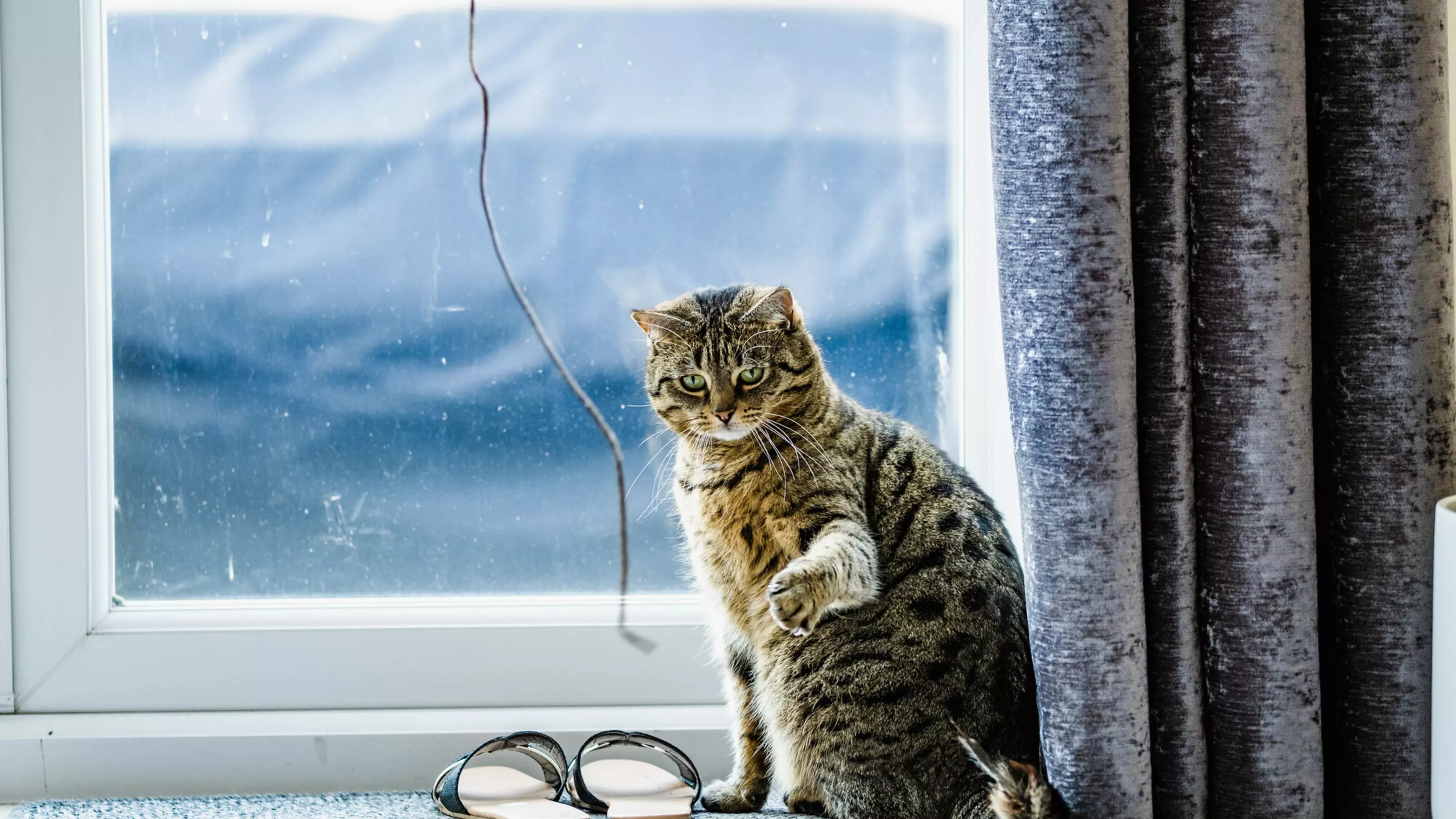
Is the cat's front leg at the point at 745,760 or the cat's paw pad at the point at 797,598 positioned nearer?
the cat's paw pad at the point at 797,598

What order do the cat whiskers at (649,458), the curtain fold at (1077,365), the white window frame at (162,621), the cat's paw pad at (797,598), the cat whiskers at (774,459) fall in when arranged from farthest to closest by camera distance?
the cat whiskers at (649,458)
the white window frame at (162,621)
the cat whiskers at (774,459)
the cat's paw pad at (797,598)
the curtain fold at (1077,365)

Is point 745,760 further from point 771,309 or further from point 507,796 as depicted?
point 771,309

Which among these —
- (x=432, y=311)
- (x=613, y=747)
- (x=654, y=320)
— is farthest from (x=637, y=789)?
(x=432, y=311)

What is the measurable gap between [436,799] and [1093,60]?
841mm

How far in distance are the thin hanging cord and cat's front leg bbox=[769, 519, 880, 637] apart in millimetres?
311

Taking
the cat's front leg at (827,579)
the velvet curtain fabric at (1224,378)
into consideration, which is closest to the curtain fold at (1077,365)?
the velvet curtain fabric at (1224,378)

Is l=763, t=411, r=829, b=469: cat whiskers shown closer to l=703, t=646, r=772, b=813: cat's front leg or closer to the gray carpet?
l=703, t=646, r=772, b=813: cat's front leg

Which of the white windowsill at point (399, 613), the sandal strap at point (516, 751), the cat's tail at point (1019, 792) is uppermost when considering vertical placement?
the white windowsill at point (399, 613)

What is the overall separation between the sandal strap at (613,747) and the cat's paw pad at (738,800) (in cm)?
2

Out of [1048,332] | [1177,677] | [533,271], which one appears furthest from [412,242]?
[1177,677]

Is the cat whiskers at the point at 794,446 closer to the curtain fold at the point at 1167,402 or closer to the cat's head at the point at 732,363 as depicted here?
the cat's head at the point at 732,363

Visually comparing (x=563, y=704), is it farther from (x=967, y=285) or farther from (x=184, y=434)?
(x=967, y=285)

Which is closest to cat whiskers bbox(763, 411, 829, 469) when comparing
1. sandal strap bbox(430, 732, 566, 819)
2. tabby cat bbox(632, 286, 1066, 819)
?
tabby cat bbox(632, 286, 1066, 819)

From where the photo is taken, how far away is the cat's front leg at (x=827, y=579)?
0.84 meters
